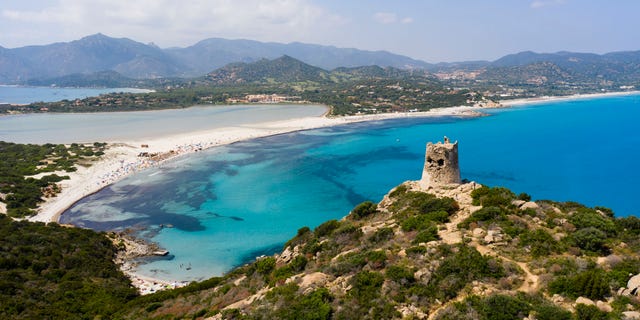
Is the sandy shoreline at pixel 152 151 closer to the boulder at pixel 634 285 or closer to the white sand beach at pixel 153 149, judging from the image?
the white sand beach at pixel 153 149

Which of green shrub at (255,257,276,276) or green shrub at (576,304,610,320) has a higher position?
green shrub at (576,304,610,320)

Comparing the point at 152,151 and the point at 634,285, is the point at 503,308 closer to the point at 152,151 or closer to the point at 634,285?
the point at 634,285

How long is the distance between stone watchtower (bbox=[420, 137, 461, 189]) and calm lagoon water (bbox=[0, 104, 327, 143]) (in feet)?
245

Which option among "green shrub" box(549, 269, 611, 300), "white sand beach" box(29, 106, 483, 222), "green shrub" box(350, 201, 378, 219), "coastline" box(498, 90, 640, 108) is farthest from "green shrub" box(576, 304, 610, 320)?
"coastline" box(498, 90, 640, 108)

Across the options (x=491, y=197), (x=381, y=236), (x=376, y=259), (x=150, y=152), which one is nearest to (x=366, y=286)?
(x=376, y=259)

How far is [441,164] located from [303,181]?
102 feet

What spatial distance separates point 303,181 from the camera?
50062 millimetres

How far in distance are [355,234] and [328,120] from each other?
87.7 meters

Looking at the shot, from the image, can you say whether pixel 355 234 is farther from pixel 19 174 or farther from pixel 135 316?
pixel 19 174

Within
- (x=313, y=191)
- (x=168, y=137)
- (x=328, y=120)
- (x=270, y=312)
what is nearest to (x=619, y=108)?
(x=328, y=120)

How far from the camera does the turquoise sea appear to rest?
110 ft

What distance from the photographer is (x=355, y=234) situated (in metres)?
16.5

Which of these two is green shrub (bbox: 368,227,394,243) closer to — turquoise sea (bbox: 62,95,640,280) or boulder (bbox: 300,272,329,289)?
boulder (bbox: 300,272,329,289)

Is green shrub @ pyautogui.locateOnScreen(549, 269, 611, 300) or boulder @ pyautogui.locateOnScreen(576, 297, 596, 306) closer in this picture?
boulder @ pyautogui.locateOnScreen(576, 297, 596, 306)
